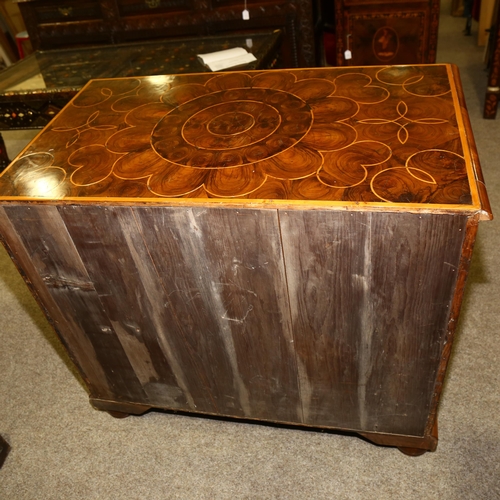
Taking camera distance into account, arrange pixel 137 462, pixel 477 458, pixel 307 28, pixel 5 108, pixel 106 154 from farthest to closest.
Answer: pixel 307 28
pixel 5 108
pixel 137 462
pixel 477 458
pixel 106 154

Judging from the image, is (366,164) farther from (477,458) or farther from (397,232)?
(477,458)

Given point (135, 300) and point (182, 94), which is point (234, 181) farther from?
point (182, 94)

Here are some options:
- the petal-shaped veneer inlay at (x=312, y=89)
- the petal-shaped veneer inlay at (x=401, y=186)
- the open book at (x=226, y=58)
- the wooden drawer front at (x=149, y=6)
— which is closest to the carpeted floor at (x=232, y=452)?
the petal-shaped veneer inlay at (x=401, y=186)

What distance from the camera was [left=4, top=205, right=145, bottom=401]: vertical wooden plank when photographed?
1091 millimetres

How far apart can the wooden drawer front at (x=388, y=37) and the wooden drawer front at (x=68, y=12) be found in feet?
4.94

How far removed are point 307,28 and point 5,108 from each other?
1.66m

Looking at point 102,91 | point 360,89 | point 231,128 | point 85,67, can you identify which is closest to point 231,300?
point 231,128

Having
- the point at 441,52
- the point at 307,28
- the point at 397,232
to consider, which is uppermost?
the point at 397,232

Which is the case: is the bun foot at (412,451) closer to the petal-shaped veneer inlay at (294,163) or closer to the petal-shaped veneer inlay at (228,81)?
the petal-shaped veneer inlay at (294,163)

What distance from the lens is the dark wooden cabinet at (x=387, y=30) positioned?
2613 mm

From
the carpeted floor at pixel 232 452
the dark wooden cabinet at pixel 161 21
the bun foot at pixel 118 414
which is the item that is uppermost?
the dark wooden cabinet at pixel 161 21

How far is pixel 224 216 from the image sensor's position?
967 millimetres

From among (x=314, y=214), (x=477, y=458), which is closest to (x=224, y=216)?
(x=314, y=214)

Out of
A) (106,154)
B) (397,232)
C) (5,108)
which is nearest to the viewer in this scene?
(397,232)
